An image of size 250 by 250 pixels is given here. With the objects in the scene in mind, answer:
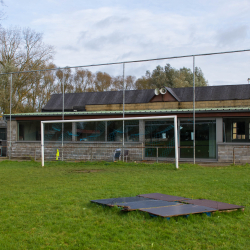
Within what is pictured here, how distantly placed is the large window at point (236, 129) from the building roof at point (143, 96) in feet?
21.1

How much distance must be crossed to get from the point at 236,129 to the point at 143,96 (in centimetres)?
1089

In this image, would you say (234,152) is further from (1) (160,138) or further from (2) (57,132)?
(2) (57,132)

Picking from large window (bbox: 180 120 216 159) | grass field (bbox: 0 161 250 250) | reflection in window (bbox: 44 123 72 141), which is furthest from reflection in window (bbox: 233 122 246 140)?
reflection in window (bbox: 44 123 72 141)

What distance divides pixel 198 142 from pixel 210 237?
12.6 m

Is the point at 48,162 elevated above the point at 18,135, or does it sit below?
below

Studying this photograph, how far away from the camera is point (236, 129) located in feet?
53.5

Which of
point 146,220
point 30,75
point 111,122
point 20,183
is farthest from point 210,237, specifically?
point 30,75

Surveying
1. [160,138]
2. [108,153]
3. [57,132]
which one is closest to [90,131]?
[57,132]

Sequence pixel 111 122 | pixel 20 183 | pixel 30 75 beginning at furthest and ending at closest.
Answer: pixel 30 75
pixel 111 122
pixel 20 183

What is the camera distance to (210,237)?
173 inches

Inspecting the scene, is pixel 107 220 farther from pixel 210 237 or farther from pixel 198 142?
pixel 198 142

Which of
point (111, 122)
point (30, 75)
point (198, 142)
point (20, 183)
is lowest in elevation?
point (20, 183)

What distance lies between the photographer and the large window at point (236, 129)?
53.0ft

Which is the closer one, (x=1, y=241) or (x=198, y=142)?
(x=1, y=241)
